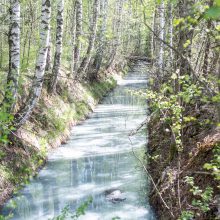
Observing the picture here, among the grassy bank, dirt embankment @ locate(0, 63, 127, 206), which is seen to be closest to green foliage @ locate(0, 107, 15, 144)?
dirt embankment @ locate(0, 63, 127, 206)

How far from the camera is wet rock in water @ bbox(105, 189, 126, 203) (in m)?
9.30

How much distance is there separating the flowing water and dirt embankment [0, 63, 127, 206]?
37 cm

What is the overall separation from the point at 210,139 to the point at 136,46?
4315 cm

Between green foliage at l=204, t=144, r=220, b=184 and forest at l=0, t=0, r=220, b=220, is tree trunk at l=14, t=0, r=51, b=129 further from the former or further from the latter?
green foliage at l=204, t=144, r=220, b=184

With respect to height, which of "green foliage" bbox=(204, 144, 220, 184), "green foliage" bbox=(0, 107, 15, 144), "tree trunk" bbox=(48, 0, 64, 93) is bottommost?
"green foliage" bbox=(204, 144, 220, 184)

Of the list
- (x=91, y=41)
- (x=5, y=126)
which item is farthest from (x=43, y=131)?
(x=91, y=41)

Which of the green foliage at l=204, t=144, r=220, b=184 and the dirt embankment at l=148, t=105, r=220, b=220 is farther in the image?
the dirt embankment at l=148, t=105, r=220, b=220

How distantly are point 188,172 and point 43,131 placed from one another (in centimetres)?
692

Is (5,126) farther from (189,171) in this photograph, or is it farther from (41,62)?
(41,62)

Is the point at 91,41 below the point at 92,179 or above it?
above

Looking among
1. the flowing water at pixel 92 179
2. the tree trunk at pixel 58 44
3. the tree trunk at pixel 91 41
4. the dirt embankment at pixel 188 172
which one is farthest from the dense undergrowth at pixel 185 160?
the tree trunk at pixel 91 41

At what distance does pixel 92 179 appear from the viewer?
35.5 ft

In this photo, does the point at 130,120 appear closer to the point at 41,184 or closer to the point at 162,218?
the point at 41,184

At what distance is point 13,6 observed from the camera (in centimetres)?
924
